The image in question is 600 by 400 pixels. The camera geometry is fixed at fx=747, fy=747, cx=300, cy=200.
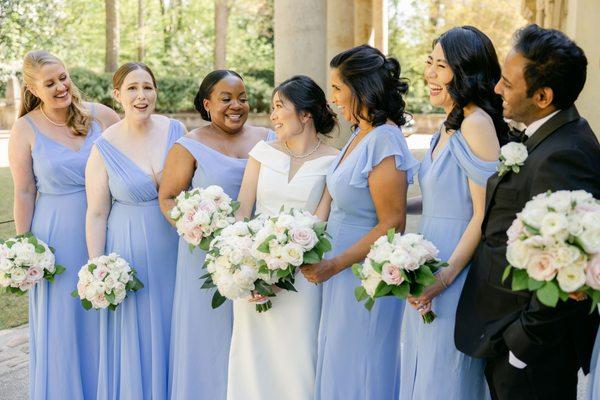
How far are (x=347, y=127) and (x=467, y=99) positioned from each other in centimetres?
1143

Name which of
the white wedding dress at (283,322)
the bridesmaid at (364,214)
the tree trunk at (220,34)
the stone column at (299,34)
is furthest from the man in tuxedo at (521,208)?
the tree trunk at (220,34)

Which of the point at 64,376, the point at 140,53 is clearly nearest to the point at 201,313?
the point at 64,376

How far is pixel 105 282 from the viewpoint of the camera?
4.77 metres

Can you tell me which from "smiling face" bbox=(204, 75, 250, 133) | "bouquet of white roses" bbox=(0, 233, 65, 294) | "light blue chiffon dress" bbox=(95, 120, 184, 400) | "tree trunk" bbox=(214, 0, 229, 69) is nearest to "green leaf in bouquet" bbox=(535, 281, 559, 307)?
"smiling face" bbox=(204, 75, 250, 133)

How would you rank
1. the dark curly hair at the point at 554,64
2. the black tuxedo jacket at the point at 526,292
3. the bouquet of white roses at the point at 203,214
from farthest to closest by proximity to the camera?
the bouquet of white roses at the point at 203,214, the dark curly hair at the point at 554,64, the black tuxedo jacket at the point at 526,292

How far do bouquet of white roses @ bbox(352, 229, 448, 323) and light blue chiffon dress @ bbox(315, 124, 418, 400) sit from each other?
789 millimetres

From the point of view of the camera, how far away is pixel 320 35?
37.4 feet

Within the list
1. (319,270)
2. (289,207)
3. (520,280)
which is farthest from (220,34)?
(520,280)

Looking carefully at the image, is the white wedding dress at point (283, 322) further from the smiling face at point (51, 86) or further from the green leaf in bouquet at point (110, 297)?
the smiling face at point (51, 86)

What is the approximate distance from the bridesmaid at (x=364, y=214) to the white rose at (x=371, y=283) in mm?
619

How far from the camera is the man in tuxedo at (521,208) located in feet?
9.93

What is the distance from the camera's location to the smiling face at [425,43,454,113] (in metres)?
3.68

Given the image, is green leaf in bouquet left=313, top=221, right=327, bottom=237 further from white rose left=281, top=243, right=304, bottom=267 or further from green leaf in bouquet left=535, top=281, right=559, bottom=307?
green leaf in bouquet left=535, top=281, right=559, bottom=307

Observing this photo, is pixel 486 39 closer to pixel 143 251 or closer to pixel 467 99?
pixel 467 99
